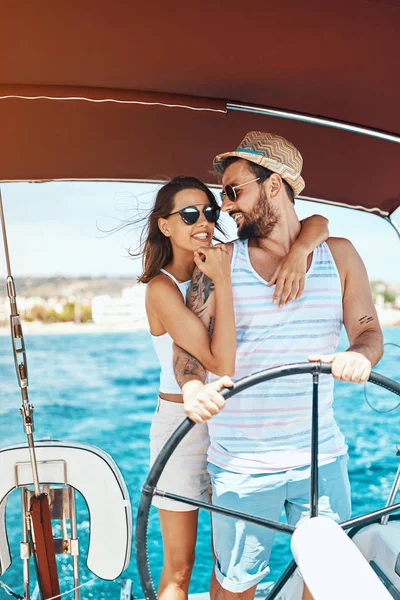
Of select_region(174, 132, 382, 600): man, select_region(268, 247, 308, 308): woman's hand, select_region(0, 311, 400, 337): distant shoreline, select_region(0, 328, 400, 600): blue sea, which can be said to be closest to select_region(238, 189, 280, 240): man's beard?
select_region(174, 132, 382, 600): man

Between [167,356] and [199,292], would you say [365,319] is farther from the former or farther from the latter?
[167,356]

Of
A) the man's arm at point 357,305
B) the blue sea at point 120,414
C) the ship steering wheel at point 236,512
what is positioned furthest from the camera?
the blue sea at point 120,414

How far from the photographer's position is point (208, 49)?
1677 mm

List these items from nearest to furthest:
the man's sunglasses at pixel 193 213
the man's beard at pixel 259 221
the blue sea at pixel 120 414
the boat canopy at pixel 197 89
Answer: the boat canopy at pixel 197 89 < the man's beard at pixel 259 221 < the man's sunglasses at pixel 193 213 < the blue sea at pixel 120 414

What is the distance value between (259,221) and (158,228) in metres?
0.34

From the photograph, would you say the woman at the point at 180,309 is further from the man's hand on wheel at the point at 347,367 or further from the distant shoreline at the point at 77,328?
the distant shoreline at the point at 77,328

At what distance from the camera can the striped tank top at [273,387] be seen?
1.83m

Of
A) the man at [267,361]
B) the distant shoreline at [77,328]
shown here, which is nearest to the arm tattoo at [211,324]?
the man at [267,361]

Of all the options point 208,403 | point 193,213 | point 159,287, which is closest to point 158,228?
point 193,213

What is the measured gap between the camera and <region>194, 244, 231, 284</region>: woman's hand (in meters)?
1.79

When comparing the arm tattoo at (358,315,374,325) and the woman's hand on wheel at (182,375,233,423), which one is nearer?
the woman's hand on wheel at (182,375,233,423)

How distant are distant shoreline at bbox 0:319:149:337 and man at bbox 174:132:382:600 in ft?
92.6

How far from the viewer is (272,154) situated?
192 cm

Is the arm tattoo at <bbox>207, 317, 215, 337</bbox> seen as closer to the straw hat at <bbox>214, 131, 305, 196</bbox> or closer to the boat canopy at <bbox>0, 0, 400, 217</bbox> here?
the straw hat at <bbox>214, 131, 305, 196</bbox>
